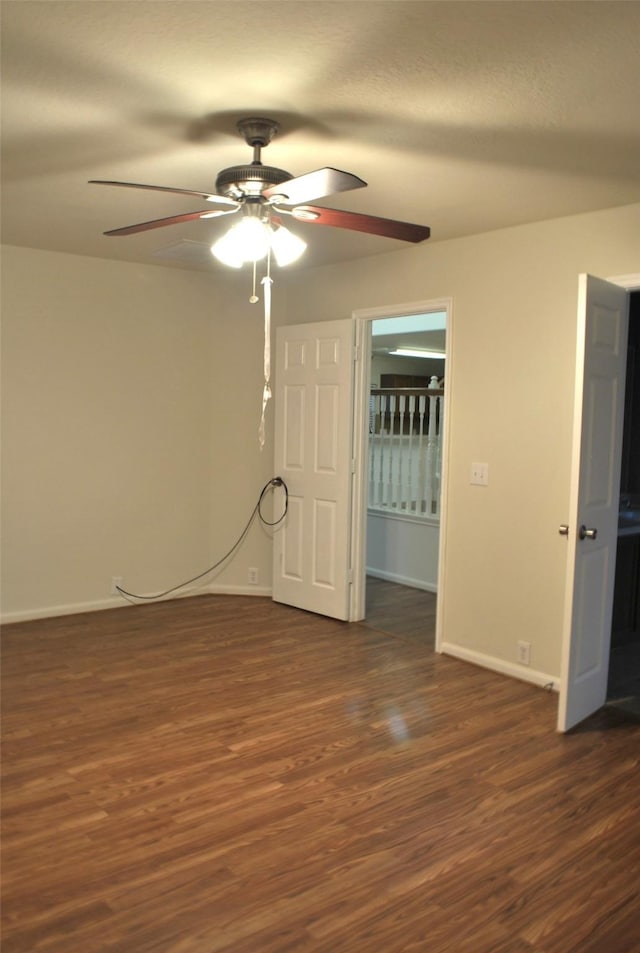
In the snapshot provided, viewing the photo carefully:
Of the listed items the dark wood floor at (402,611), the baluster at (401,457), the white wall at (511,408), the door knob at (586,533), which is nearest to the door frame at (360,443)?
the dark wood floor at (402,611)

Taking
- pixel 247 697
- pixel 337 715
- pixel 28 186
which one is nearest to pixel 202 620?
pixel 247 697

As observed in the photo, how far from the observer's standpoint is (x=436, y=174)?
309cm

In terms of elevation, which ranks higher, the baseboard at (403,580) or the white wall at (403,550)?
the white wall at (403,550)

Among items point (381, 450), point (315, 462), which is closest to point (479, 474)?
point (315, 462)

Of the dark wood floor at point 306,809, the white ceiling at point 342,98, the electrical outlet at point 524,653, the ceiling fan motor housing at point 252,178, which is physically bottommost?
the dark wood floor at point 306,809

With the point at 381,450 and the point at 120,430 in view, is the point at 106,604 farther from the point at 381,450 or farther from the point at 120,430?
the point at 381,450

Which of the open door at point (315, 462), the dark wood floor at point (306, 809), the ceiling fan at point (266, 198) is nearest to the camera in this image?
the dark wood floor at point (306, 809)

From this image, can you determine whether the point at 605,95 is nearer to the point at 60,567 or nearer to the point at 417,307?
the point at 417,307

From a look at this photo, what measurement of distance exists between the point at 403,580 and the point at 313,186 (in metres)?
4.54

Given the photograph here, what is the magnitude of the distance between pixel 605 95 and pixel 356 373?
9.06ft

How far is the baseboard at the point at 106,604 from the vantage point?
4.91m

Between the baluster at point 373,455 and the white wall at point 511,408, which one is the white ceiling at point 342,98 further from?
the baluster at point 373,455

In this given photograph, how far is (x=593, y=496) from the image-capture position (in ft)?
11.2

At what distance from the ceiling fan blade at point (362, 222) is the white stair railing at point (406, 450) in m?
3.63
